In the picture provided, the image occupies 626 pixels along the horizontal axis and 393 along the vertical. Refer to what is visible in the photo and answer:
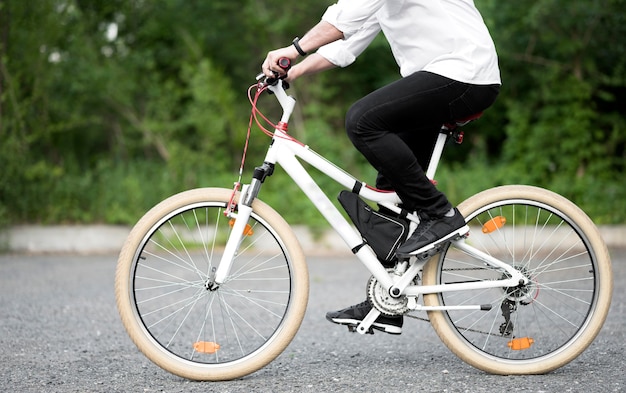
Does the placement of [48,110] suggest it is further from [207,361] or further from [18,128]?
[207,361]

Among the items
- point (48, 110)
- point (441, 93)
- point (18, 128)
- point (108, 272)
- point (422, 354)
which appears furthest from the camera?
point (48, 110)

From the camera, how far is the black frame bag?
3.75m

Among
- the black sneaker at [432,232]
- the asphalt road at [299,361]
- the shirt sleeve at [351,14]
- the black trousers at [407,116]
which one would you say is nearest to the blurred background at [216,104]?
the asphalt road at [299,361]

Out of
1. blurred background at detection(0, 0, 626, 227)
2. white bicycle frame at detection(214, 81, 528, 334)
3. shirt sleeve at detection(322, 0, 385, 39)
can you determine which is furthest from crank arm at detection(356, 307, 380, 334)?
blurred background at detection(0, 0, 626, 227)

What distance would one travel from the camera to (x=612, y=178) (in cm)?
1079

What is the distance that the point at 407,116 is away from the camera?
11.6 ft

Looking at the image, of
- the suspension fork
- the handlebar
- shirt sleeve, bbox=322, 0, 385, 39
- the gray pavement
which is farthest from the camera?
the gray pavement

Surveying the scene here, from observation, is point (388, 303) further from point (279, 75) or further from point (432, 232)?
point (279, 75)

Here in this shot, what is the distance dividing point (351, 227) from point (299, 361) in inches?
34.1

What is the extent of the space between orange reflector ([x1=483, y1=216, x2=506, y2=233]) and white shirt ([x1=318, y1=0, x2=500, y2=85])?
25.9 inches

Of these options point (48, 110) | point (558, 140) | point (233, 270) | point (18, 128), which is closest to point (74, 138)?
point (48, 110)

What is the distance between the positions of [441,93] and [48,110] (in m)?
8.27

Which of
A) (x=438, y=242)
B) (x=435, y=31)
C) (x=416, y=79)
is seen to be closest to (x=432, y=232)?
(x=438, y=242)

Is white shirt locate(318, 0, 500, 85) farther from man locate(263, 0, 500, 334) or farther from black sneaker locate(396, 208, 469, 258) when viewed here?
black sneaker locate(396, 208, 469, 258)
